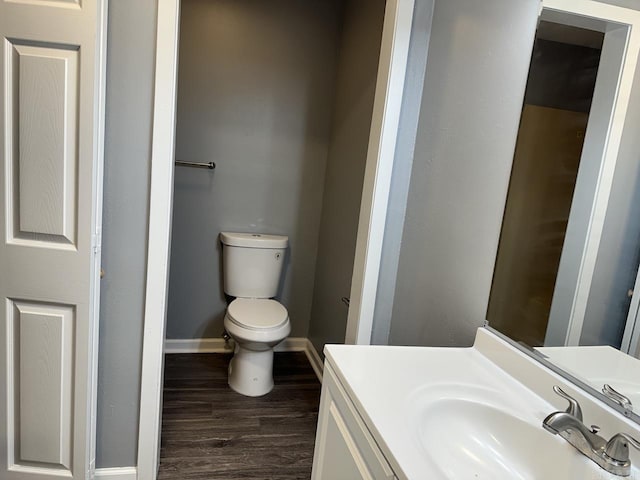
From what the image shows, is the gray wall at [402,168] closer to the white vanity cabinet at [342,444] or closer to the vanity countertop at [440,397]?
the vanity countertop at [440,397]

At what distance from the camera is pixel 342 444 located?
103cm

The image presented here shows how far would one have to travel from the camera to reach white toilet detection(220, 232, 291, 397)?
89.2 inches

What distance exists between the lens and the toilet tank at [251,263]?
8.54ft

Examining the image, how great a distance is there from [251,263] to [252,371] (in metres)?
0.64

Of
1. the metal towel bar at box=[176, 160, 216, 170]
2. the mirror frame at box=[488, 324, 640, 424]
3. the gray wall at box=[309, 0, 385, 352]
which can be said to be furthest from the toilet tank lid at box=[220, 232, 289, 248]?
the mirror frame at box=[488, 324, 640, 424]

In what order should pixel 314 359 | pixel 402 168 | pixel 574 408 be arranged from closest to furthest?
1. pixel 574 408
2. pixel 402 168
3. pixel 314 359

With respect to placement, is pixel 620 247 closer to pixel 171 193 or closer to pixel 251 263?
pixel 171 193

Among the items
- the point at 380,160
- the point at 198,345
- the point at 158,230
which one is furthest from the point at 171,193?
the point at 198,345

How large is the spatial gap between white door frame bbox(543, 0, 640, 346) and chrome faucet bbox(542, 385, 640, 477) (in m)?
0.22

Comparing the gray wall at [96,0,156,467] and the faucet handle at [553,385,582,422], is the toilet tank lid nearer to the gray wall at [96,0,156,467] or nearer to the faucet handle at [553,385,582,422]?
the gray wall at [96,0,156,467]

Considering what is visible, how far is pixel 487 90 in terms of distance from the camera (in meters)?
1.26

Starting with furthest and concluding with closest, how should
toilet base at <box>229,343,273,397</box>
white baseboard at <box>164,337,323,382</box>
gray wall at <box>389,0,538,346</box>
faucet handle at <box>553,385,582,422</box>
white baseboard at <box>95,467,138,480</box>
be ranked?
white baseboard at <box>164,337,323,382</box>
toilet base at <box>229,343,273,397</box>
white baseboard at <box>95,467,138,480</box>
gray wall at <box>389,0,538,346</box>
faucet handle at <box>553,385,582,422</box>

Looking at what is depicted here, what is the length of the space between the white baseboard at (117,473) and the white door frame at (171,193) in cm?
3

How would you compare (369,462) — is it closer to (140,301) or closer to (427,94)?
(140,301)
